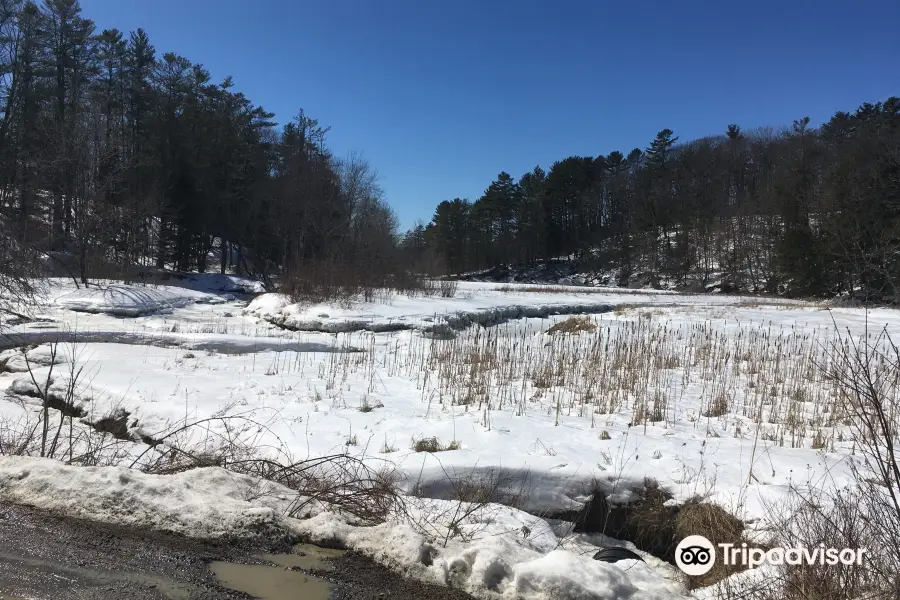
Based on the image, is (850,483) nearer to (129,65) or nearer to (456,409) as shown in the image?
(456,409)

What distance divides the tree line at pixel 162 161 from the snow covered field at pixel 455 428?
14.8 metres

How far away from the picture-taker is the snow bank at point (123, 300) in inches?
686

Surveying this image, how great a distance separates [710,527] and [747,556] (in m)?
Result: 0.45

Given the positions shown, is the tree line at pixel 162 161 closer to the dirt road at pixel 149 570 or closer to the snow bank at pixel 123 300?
the snow bank at pixel 123 300

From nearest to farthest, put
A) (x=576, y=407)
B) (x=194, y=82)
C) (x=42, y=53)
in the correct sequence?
(x=576, y=407) → (x=42, y=53) → (x=194, y=82)

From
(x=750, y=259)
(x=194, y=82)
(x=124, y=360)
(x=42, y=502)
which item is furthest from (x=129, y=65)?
(x=750, y=259)

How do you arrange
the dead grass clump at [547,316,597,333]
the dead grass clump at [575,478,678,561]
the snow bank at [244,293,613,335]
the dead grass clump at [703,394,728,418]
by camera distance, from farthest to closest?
the snow bank at [244,293,613,335]
the dead grass clump at [547,316,597,333]
the dead grass clump at [703,394,728,418]
the dead grass clump at [575,478,678,561]

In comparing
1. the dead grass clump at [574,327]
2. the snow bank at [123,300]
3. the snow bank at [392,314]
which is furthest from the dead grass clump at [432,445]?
the snow bank at [123,300]

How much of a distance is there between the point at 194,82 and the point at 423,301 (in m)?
29.3

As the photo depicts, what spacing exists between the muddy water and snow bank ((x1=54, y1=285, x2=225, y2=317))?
17.5 metres

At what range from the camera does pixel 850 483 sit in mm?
3791

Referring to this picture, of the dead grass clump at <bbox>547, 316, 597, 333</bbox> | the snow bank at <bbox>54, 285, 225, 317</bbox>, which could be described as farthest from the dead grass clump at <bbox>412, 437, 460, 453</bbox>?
the snow bank at <bbox>54, 285, 225, 317</bbox>

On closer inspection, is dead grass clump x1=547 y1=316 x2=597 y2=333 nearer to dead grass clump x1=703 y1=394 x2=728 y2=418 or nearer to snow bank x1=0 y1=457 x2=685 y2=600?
dead grass clump x1=703 y1=394 x2=728 y2=418

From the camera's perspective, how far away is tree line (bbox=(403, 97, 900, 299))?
29.5 metres
